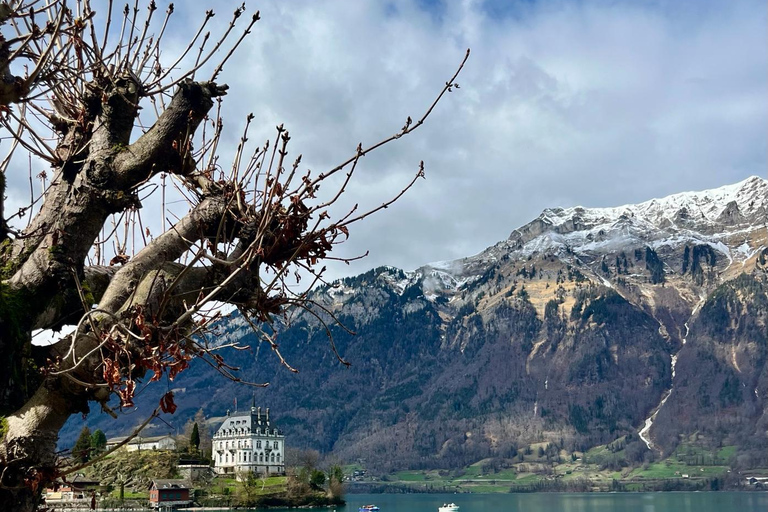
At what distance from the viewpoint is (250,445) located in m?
152

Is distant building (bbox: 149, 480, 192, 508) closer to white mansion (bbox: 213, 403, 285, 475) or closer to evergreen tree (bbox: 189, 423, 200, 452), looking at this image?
evergreen tree (bbox: 189, 423, 200, 452)

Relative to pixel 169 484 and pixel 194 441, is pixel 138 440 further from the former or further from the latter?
pixel 194 441

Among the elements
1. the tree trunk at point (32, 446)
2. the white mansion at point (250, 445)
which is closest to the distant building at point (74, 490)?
the tree trunk at point (32, 446)

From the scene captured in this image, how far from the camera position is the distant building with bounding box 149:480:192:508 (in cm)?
10812

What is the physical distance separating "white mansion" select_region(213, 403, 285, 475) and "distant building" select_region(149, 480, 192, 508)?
104ft

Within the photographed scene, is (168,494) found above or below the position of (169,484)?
below

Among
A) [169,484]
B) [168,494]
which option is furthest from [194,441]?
[168,494]

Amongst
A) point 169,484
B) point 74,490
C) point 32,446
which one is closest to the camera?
point 32,446

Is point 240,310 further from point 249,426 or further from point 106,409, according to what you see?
point 249,426

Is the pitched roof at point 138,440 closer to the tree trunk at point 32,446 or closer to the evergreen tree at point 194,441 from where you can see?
the tree trunk at point 32,446

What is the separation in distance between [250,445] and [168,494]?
43001mm

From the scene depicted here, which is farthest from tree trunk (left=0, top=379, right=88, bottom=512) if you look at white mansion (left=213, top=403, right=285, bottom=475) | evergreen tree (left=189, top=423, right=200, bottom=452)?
white mansion (left=213, top=403, right=285, bottom=475)

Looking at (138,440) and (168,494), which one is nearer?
(138,440)

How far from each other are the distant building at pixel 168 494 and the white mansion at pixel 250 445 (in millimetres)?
31589
